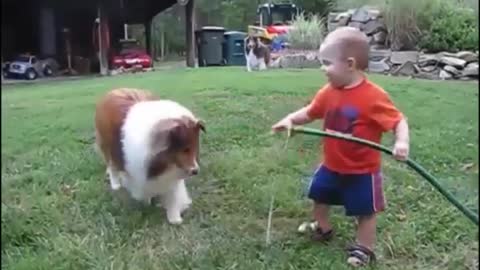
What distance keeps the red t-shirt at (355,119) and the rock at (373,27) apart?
311 inches

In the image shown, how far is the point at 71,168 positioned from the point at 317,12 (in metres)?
9.99

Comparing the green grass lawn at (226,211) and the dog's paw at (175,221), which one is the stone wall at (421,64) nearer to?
the green grass lawn at (226,211)

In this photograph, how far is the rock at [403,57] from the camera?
368 inches

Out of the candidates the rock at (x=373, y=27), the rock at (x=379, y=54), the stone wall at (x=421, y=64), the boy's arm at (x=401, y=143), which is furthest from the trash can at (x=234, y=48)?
the boy's arm at (x=401, y=143)

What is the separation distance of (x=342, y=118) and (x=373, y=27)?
809 cm

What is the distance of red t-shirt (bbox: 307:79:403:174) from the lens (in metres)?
2.22

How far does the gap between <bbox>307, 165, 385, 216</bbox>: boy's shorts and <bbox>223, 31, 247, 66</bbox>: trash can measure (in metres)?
12.3

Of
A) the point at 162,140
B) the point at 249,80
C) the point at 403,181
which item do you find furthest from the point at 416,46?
the point at 162,140

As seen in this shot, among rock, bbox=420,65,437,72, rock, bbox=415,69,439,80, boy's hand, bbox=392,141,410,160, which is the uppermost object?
boy's hand, bbox=392,141,410,160

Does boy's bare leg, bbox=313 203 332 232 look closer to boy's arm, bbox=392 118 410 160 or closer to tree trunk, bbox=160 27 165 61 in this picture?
boy's arm, bbox=392 118 410 160

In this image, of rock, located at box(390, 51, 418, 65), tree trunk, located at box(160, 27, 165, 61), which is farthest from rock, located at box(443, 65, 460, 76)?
tree trunk, located at box(160, 27, 165, 61)

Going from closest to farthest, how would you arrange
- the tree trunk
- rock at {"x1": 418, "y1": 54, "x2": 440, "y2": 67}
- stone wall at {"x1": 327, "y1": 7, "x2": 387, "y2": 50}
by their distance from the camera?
rock at {"x1": 418, "y1": 54, "x2": 440, "y2": 67}
stone wall at {"x1": 327, "y1": 7, "x2": 387, "y2": 50}
the tree trunk

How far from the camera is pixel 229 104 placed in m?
5.18

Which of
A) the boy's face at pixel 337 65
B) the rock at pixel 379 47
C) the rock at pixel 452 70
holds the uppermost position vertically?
the boy's face at pixel 337 65
